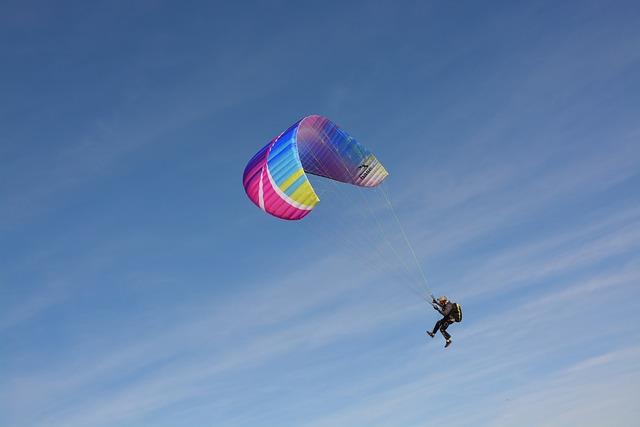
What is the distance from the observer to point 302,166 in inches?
1194

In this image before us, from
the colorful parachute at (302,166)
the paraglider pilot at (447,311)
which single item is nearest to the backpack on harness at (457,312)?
the paraglider pilot at (447,311)

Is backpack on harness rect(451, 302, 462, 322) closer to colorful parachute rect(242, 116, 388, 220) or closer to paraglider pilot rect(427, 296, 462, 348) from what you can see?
paraglider pilot rect(427, 296, 462, 348)

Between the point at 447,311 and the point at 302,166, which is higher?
the point at 302,166

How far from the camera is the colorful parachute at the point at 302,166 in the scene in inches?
1156

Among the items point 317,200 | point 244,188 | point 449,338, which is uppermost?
point 244,188

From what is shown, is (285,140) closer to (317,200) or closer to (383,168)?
(317,200)

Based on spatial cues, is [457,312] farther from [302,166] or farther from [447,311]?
[302,166]

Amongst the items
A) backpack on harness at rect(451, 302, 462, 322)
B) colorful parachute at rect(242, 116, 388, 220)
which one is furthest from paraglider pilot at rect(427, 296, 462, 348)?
colorful parachute at rect(242, 116, 388, 220)

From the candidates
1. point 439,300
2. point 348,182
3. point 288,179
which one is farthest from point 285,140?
point 439,300

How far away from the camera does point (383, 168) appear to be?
3412 centimetres

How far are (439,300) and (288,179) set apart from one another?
8305mm

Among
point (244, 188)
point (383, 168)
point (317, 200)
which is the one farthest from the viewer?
point (383, 168)

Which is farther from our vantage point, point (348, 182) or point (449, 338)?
point (348, 182)

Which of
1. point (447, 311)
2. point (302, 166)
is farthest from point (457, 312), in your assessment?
point (302, 166)
